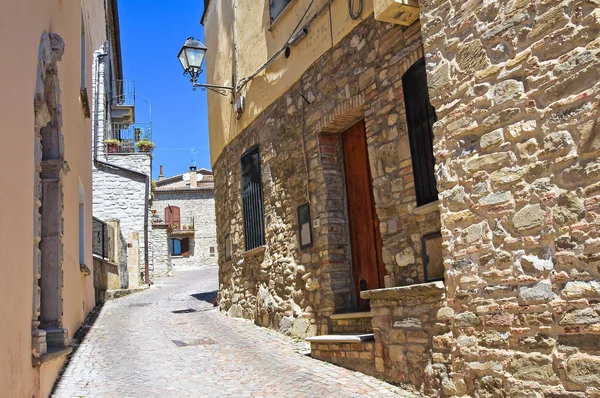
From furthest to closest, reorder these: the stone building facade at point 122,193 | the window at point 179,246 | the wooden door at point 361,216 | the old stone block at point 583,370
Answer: the window at point 179,246 → the stone building facade at point 122,193 → the wooden door at point 361,216 → the old stone block at point 583,370

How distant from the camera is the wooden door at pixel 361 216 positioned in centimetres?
672

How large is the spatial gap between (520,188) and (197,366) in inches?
157

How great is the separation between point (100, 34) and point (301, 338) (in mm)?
9622

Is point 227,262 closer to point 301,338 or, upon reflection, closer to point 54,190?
point 301,338

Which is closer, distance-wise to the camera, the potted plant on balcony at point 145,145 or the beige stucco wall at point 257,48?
the beige stucco wall at point 257,48

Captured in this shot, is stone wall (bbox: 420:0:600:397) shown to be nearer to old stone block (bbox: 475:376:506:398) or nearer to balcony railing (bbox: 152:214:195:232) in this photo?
old stone block (bbox: 475:376:506:398)

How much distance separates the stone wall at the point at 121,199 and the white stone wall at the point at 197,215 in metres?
22.7

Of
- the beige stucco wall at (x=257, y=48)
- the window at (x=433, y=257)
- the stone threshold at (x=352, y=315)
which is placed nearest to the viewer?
the window at (x=433, y=257)

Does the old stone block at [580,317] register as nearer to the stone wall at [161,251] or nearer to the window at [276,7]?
the window at [276,7]

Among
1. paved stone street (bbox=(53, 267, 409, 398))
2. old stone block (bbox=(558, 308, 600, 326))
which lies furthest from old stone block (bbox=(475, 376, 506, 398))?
paved stone street (bbox=(53, 267, 409, 398))

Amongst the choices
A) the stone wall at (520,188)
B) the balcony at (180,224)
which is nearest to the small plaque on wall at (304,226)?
the stone wall at (520,188)

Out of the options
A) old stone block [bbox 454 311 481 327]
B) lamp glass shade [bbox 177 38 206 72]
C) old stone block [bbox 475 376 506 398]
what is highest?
lamp glass shade [bbox 177 38 206 72]

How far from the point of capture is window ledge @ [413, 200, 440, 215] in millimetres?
5133

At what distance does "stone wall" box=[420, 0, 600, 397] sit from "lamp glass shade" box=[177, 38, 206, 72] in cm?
521
